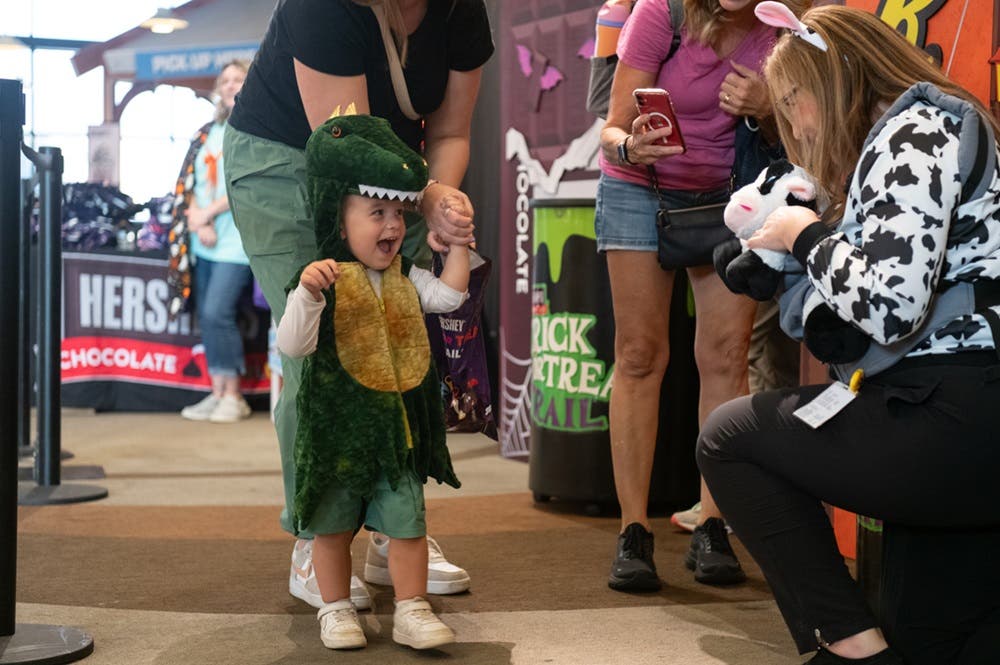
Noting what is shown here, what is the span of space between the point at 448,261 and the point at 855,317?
2.85 ft

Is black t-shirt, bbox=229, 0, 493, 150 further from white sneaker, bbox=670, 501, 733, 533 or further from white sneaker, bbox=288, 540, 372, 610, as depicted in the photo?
white sneaker, bbox=670, 501, 733, 533

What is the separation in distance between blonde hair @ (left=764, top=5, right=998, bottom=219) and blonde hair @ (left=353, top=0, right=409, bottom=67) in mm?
832

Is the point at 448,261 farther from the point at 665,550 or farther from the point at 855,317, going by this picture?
the point at 665,550

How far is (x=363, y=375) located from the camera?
7.61 ft

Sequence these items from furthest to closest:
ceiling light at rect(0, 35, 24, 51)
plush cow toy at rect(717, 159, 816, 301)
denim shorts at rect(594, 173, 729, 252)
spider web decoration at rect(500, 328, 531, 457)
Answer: ceiling light at rect(0, 35, 24, 51) < spider web decoration at rect(500, 328, 531, 457) < denim shorts at rect(594, 173, 729, 252) < plush cow toy at rect(717, 159, 816, 301)

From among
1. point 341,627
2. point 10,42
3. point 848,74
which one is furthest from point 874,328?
point 10,42

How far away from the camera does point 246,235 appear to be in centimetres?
267

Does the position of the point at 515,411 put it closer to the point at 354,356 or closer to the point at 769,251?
the point at 354,356

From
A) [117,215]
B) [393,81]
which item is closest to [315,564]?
[393,81]

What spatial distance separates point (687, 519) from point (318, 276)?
5.60 ft

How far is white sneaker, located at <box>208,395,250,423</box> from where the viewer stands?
6680 millimetres

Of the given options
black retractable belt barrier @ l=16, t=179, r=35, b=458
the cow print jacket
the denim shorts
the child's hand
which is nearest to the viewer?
the cow print jacket

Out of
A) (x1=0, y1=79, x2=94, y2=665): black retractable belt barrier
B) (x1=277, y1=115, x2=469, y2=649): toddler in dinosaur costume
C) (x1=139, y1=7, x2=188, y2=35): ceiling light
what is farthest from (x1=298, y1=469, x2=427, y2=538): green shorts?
(x1=139, y1=7, x2=188, y2=35): ceiling light

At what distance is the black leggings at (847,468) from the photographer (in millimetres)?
1813
